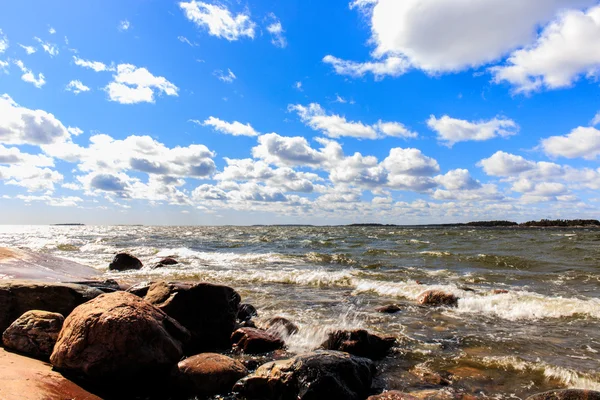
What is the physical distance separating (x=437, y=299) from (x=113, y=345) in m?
9.61

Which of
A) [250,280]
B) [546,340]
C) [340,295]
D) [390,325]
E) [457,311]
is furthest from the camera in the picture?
[250,280]

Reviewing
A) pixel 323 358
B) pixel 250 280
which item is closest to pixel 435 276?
pixel 250 280

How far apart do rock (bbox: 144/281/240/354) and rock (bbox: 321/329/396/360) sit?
2.11 meters

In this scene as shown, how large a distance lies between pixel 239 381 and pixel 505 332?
655cm

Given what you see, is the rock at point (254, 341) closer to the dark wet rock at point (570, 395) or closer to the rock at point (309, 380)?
the rock at point (309, 380)

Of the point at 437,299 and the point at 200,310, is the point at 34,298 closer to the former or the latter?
the point at 200,310

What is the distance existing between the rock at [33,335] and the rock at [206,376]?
2.15 metres

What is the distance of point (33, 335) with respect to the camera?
570 cm

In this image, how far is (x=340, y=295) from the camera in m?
13.2

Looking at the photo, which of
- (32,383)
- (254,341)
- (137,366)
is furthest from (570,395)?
(32,383)

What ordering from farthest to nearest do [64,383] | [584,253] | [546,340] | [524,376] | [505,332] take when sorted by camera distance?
[584,253] < [505,332] < [546,340] < [524,376] < [64,383]

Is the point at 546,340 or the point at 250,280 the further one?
the point at 250,280

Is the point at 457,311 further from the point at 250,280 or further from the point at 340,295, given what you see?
the point at 250,280

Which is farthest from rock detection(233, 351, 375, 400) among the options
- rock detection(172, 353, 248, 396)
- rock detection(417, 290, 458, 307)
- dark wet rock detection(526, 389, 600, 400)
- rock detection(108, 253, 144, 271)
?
rock detection(108, 253, 144, 271)
